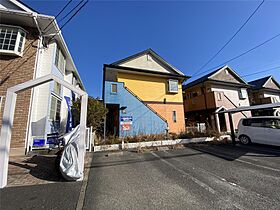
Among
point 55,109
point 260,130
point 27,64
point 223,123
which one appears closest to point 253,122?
point 260,130

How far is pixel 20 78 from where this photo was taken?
6688mm

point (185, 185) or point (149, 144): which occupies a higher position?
point (149, 144)

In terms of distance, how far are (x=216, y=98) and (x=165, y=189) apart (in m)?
13.9

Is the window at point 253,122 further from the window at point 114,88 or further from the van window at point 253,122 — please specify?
the window at point 114,88

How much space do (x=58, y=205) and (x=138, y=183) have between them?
6.36 feet

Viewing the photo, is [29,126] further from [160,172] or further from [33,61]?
[160,172]

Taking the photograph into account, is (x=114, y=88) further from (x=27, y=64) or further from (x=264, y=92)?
(x=264, y=92)

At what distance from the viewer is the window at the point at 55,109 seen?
26.6ft

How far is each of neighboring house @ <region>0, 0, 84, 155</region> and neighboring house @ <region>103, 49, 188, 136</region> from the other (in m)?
4.21

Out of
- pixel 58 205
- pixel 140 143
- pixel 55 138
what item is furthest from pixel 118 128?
pixel 58 205

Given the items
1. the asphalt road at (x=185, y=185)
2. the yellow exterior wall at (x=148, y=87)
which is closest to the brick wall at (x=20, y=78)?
the asphalt road at (x=185, y=185)

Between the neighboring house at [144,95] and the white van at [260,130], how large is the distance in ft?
17.2

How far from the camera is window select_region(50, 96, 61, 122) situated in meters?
8.10

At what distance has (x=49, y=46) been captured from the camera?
7.92m
